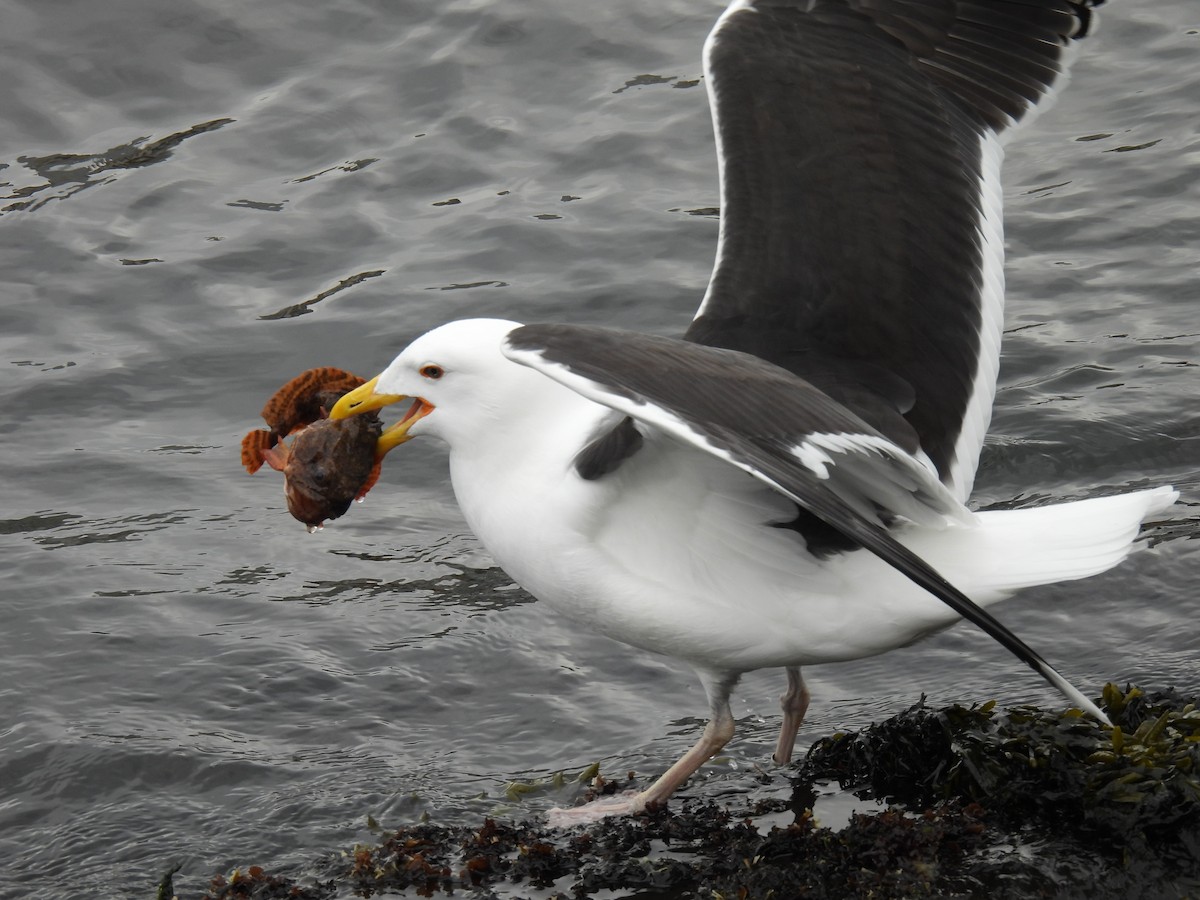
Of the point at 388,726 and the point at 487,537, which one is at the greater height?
the point at 487,537

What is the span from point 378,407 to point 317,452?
0.24m

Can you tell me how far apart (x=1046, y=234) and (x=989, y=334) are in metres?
4.21

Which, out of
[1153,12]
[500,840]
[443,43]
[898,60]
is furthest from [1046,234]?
[500,840]

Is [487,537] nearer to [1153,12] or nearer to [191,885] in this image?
[191,885]

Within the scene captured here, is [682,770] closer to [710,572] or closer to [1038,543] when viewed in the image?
[710,572]

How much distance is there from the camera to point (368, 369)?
8.32m

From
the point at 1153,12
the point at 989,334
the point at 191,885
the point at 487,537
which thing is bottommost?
the point at 191,885

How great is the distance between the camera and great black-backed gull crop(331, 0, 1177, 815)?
13.0ft

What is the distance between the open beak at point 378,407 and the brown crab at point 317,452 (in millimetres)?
39

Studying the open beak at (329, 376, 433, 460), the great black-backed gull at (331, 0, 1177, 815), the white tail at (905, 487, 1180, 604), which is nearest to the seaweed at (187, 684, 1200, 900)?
the great black-backed gull at (331, 0, 1177, 815)

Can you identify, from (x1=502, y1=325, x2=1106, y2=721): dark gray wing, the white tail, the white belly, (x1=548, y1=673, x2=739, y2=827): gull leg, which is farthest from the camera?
(x1=548, y1=673, x2=739, y2=827): gull leg

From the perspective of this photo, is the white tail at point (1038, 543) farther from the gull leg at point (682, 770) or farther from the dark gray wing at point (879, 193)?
the gull leg at point (682, 770)

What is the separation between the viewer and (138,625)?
636 cm

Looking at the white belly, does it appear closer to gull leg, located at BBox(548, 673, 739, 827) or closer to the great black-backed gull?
the great black-backed gull
